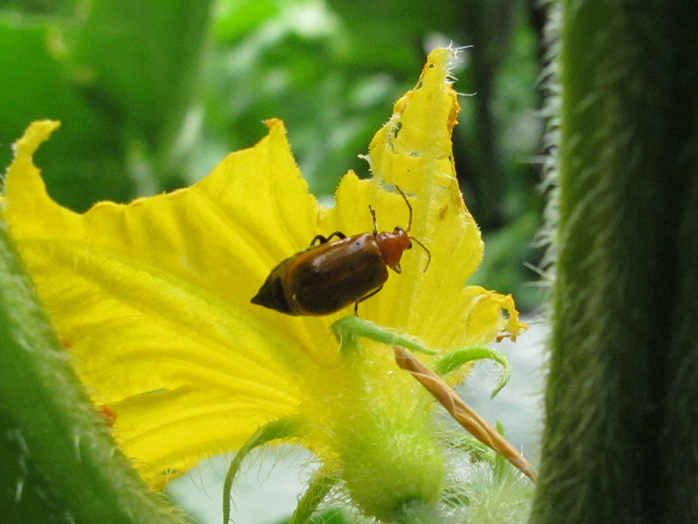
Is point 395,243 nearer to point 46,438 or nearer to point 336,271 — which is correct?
point 336,271

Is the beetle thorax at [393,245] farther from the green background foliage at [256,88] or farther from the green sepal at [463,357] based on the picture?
the green background foliage at [256,88]

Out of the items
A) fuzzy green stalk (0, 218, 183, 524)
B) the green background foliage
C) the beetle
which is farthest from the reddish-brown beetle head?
the green background foliage

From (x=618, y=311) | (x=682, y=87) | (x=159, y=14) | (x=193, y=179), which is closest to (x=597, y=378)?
(x=618, y=311)

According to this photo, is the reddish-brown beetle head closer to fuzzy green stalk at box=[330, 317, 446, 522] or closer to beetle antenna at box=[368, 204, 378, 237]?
beetle antenna at box=[368, 204, 378, 237]

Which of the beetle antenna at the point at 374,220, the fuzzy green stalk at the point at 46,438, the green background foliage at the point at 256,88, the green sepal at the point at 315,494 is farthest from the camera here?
the green background foliage at the point at 256,88

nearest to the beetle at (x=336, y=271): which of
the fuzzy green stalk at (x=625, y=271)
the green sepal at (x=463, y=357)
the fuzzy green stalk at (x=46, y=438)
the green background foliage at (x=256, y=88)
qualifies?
the green sepal at (x=463, y=357)

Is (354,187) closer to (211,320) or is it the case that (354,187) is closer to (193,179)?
(211,320)
